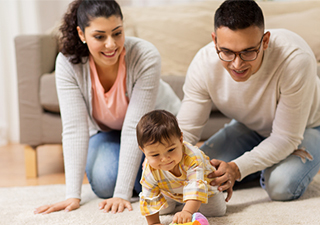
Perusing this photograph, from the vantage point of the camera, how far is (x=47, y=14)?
2822mm

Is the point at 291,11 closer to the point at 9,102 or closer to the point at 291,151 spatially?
the point at 291,151

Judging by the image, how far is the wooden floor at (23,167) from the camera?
5.81ft

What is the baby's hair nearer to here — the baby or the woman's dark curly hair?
the baby

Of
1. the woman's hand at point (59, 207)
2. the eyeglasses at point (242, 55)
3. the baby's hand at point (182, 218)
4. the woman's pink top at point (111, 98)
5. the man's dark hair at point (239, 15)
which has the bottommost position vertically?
the woman's hand at point (59, 207)

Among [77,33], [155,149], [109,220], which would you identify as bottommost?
[109,220]

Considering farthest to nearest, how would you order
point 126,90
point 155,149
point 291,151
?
point 126,90
point 291,151
point 155,149

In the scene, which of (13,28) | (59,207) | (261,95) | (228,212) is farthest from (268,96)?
(13,28)

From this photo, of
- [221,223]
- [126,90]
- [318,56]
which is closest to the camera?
[221,223]

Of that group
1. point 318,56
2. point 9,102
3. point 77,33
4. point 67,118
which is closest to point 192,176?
point 67,118

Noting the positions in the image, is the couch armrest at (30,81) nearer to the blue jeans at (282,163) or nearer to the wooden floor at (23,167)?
the wooden floor at (23,167)

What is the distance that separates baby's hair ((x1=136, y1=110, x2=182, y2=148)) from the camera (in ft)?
3.12

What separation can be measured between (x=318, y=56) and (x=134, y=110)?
122 cm

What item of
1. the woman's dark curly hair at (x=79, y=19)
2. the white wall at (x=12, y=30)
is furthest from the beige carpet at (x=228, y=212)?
the white wall at (x=12, y=30)

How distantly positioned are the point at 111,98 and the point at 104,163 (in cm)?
28
